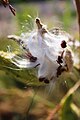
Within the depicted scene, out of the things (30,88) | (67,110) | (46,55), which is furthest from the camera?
(30,88)

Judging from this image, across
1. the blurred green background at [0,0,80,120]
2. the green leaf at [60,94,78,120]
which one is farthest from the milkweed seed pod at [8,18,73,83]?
the green leaf at [60,94,78,120]

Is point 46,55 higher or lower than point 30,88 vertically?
higher

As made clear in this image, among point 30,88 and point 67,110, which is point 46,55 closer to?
point 67,110

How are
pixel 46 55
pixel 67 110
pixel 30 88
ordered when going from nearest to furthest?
pixel 46 55, pixel 67 110, pixel 30 88

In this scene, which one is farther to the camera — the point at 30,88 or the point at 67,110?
the point at 30,88

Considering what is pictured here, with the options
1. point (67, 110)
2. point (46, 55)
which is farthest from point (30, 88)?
point (46, 55)

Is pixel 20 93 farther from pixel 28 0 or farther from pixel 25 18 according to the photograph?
pixel 28 0

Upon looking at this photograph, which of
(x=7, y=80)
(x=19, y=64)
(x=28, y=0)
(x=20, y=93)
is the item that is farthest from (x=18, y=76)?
(x=28, y=0)

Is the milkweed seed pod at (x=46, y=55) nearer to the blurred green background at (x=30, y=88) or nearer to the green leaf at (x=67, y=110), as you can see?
the blurred green background at (x=30, y=88)
